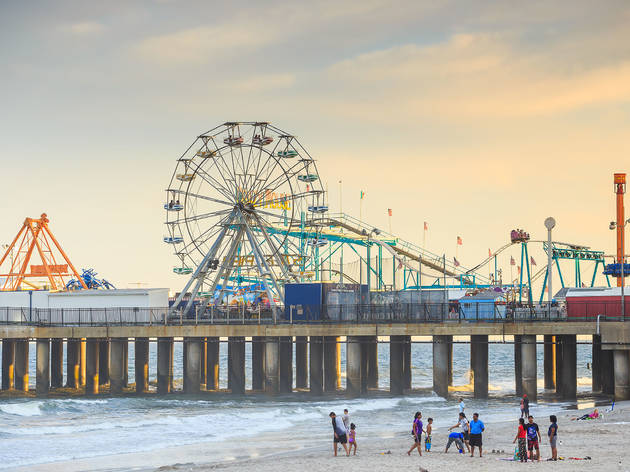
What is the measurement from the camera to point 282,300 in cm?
6012

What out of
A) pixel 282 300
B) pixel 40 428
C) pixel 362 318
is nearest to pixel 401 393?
pixel 362 318

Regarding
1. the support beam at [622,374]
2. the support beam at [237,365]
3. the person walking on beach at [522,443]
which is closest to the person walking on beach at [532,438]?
the person walking on beach at [522,443]

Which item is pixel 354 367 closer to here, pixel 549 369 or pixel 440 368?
pixel 440 368

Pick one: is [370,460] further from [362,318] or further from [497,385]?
[497,385]

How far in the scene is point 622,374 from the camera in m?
46.0

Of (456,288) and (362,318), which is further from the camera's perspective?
(456,288)

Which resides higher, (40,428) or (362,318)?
(362,318)

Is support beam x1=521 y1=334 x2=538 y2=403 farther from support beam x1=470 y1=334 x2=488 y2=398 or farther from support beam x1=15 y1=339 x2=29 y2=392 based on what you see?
support beam x1=15 y1=339 x2=29 y2=392

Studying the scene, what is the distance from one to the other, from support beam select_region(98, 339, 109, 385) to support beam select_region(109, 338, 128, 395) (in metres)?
7.53

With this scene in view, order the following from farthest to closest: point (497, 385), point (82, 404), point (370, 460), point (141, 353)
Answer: point (497, 385), point (141, 353), point (82, 404), point (370, 460)

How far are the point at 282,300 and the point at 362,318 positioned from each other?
7.20 metres

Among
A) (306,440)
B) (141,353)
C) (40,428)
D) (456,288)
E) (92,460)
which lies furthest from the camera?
(456,288)

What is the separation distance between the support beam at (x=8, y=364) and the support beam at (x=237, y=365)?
47.0 ft

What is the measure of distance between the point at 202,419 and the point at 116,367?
12742 millimetres
